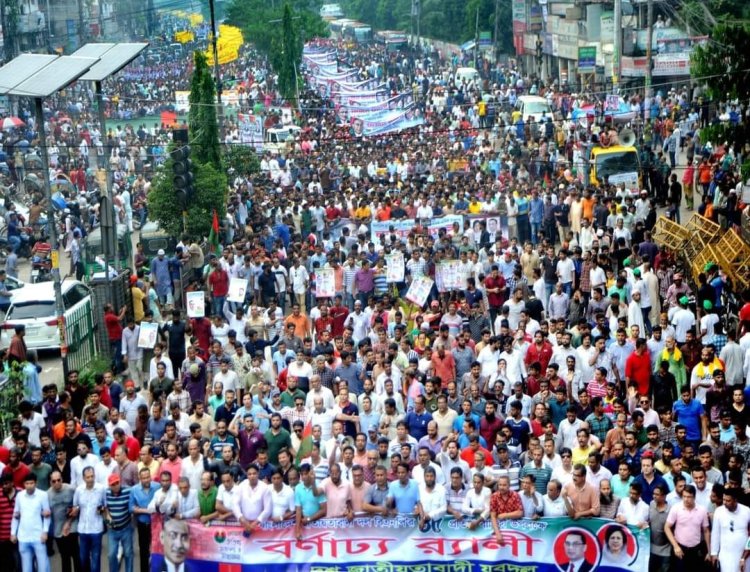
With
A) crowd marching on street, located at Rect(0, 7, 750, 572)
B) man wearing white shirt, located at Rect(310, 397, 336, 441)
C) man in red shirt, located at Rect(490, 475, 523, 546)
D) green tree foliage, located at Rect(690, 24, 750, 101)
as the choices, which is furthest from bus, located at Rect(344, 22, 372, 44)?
man in red shirt, located at Rect(490, 475, 523, 546)

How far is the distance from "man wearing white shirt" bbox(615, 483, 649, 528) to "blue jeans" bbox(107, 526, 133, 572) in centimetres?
460

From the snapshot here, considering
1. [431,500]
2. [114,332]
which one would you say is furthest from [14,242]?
[431,500]

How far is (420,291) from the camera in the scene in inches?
866

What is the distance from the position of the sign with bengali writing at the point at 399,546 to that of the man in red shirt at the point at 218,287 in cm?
930

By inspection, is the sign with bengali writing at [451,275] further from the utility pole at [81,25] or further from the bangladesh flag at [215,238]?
the utility pole at [81,25]

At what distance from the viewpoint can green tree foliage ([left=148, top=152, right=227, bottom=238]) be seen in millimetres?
29703

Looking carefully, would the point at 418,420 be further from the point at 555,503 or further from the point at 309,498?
the point at 555,503

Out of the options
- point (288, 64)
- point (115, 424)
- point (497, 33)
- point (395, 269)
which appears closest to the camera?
point (115, 424)

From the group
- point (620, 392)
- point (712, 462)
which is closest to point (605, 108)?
point (620, 392)

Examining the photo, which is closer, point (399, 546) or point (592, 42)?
point (399, 546)

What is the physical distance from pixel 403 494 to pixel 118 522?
2.71 m

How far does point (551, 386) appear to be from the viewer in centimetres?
1702

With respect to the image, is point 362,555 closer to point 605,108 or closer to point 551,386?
point 551,386

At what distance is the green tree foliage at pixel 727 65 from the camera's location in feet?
79.4
